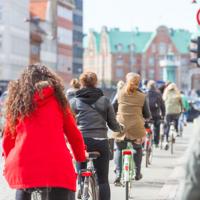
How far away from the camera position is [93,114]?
10.4 m

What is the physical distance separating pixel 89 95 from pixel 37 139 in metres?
3.46

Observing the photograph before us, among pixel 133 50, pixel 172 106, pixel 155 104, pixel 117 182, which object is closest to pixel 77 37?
pixel 133 50

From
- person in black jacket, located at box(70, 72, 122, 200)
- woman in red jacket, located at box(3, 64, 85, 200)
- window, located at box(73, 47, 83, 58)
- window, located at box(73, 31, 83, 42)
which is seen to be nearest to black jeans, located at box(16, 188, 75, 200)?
woman in red jacket, located at box(3, 64, 85, 200)

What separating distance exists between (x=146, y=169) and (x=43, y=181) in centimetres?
1189

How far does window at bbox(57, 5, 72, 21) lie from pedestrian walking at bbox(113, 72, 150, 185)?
370ft

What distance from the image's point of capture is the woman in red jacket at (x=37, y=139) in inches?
269

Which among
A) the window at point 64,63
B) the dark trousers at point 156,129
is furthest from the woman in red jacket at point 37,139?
the window at point 64,63

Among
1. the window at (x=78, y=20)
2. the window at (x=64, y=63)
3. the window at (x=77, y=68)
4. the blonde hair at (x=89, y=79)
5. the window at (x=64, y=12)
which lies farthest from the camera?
the window at (x=78, y=20)

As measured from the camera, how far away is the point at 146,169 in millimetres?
18609

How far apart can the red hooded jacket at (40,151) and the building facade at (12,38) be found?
8788 cm

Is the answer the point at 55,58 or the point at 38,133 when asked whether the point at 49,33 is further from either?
the point at 38,133

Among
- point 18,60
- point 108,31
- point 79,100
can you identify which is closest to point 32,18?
point 18,60

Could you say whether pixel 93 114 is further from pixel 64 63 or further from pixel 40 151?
pixel 64 63

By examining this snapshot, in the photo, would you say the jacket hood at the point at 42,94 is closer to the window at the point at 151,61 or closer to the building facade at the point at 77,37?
the building facade at the point at 77,37
